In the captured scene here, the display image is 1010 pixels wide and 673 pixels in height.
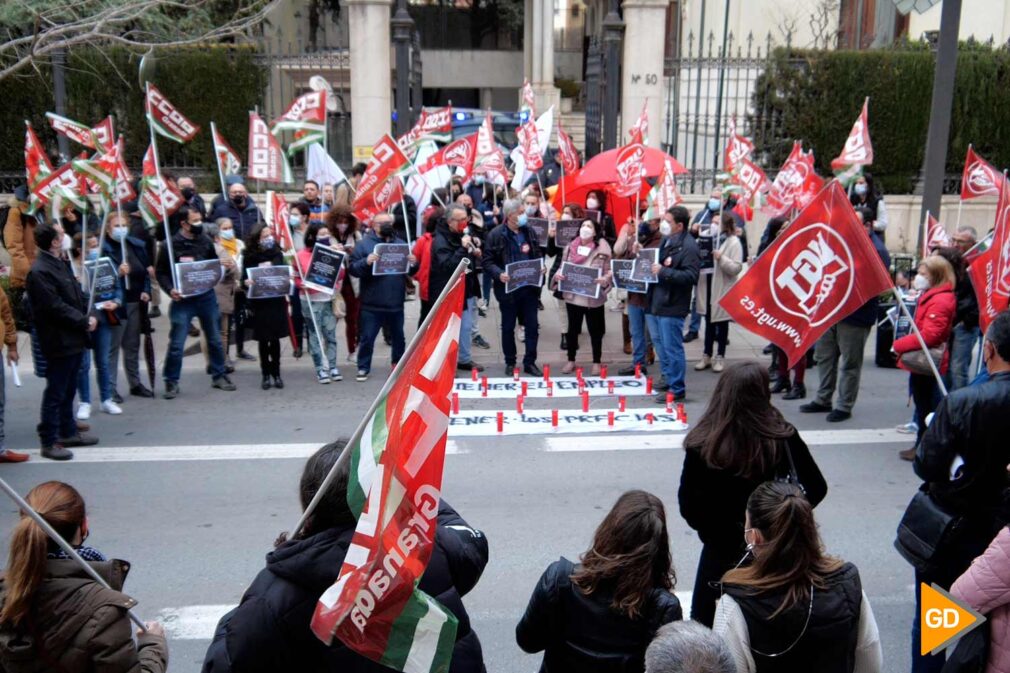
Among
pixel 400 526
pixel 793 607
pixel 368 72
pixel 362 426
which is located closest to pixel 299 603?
pixel 400 526

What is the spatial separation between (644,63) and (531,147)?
4.51m

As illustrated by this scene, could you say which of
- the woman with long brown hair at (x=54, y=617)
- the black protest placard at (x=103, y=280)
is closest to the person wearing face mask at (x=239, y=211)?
the black protest placard at (x=103, y=280)

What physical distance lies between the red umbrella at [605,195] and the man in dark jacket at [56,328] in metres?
6.33

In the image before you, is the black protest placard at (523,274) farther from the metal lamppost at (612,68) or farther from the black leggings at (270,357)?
the metal lamppost at (612,68)

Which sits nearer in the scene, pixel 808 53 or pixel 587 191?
pixel 587 191

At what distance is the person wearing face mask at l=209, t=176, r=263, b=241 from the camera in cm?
1188

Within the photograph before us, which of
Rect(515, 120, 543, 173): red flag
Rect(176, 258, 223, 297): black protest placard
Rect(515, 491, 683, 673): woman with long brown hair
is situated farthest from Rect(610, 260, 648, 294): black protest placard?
Rect(515, 491, 683, 673): woman with long brown hair

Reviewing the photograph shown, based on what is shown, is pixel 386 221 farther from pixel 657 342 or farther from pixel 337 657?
pixel 337 657

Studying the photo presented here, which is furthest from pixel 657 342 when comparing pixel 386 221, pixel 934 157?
pixel 934 157

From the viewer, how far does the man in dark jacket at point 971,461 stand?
420 centimetres

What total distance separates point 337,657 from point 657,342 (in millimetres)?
7204

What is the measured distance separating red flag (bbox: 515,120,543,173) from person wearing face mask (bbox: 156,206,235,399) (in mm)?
4979

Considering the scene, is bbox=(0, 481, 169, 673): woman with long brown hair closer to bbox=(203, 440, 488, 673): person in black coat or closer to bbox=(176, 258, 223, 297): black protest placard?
bbox=(203, 440, 488, 673): person in black coat

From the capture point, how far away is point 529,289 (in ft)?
35.5
